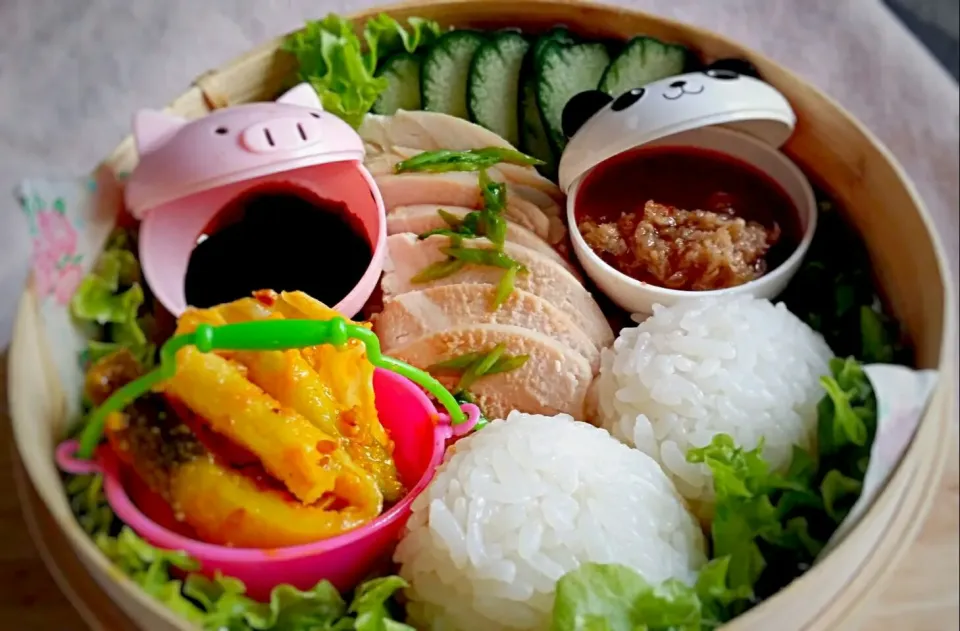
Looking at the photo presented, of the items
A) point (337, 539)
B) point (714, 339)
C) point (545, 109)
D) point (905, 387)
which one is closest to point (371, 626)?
point (337, 539)

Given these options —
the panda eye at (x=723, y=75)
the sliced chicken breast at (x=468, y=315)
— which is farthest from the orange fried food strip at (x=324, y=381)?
the panda eye at (x=723, y=75)

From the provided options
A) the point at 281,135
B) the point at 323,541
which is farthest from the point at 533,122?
the point at 323,541

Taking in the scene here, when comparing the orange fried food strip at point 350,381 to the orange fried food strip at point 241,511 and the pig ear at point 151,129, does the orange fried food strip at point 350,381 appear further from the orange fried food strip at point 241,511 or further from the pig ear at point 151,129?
the pig ear at point 151,129

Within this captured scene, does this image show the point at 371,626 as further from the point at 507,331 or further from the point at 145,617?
the point at 507,331

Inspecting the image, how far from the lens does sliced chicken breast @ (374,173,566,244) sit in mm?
1675

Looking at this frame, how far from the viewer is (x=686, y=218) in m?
1.60

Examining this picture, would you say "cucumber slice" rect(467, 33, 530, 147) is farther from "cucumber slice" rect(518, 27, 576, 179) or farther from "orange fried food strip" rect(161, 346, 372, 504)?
"orange fried food strip" rect(161, 346, 372, 504)

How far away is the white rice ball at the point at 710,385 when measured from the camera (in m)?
1.32

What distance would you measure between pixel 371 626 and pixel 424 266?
658mm

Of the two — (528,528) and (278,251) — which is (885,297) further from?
(278,251)

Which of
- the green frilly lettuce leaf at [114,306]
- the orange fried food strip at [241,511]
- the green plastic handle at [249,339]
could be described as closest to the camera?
the green plastic handle at [249,339]

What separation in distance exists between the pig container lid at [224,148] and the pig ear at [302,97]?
0.30ft

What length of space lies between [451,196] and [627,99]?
0.35 metres

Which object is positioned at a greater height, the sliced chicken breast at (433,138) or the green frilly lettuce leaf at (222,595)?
the sliced chicken breast at (433,138)
